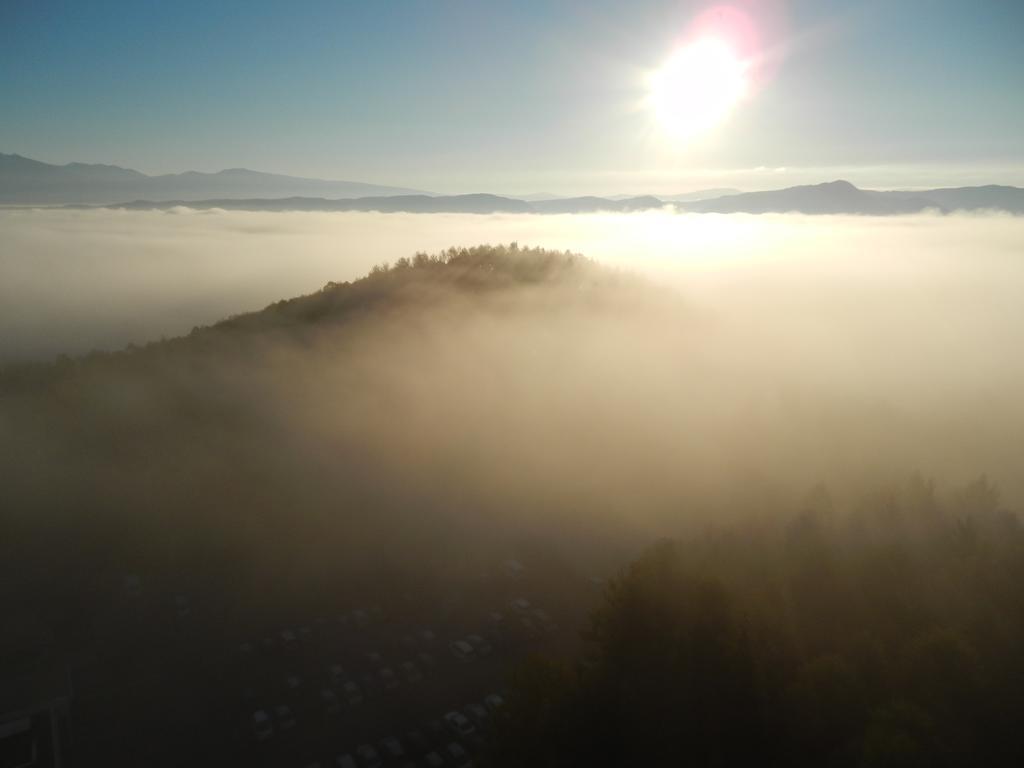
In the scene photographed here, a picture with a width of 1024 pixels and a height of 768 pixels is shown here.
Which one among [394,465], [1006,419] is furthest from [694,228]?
[394,465]

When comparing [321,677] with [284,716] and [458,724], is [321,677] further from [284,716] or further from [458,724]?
[458,724]

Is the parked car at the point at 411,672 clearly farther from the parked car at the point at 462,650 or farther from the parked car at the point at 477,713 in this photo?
the parked car at the point at 477,713

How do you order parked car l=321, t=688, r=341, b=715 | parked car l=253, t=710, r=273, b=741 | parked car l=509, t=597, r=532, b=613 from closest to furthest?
parked car l=253, t=710, r=273, b=741, parked car l=321, t=688, r=341, b=715, parked car l=509, t=597, r=532, b=613

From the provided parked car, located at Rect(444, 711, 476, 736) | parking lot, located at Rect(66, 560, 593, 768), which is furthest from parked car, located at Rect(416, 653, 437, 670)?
parked car, located at Rect(444, 711, 476, 736)

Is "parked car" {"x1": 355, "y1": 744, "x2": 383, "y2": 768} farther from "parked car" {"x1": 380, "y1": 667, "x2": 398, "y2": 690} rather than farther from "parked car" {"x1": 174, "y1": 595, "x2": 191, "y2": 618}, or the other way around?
"parked car" {"x1": 174, "y1": 595, "x2": 191, "y2": 618}

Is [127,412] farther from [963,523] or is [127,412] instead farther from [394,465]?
[963,523]

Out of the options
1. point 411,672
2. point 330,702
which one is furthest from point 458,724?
point 330,702

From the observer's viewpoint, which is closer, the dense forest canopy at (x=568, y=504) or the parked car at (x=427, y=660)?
the dense forest canopy at (x=568, y=504)

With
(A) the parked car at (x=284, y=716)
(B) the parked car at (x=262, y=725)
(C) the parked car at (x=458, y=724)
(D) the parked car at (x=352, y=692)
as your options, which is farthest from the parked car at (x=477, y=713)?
(B) the parked car at (x=262, y=725)
